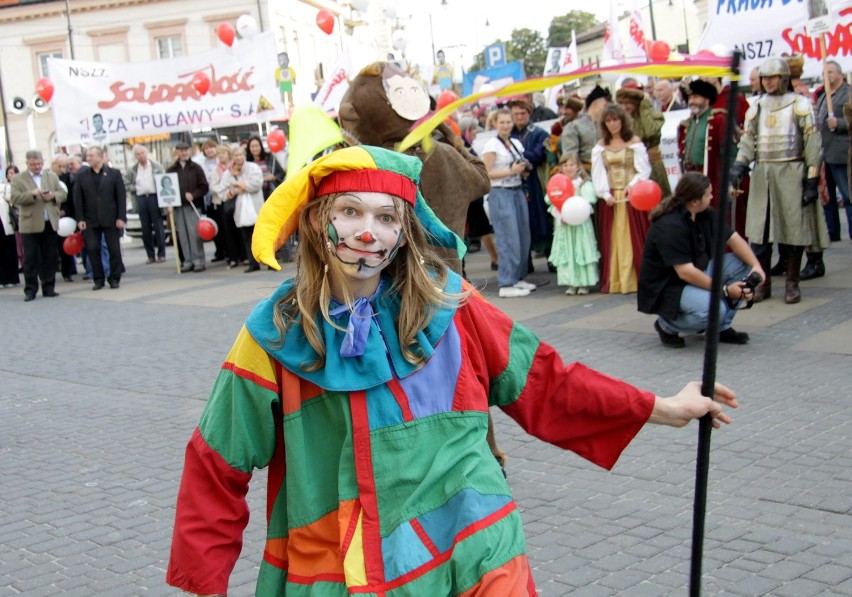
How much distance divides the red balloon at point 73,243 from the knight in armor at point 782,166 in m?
9.71

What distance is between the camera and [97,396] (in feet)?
25.6

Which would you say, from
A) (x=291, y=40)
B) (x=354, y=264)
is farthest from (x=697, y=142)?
(x=291, y=40)

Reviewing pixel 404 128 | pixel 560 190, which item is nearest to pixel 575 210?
pixel 560 190

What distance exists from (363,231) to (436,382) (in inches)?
15.7

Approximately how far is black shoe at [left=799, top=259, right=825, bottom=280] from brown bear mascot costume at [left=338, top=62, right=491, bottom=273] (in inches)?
224

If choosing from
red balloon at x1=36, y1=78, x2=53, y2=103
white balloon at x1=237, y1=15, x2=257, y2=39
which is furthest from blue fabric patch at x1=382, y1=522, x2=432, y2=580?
red balloon at x1=36, y1=78, x2=53, y2=103

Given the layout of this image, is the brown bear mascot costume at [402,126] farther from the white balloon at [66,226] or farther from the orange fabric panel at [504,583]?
the white balloon at [66,226]

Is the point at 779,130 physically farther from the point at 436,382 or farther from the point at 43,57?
the point at 43,57

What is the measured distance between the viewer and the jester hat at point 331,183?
2535mm

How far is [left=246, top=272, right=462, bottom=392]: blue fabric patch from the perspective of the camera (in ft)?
7.95

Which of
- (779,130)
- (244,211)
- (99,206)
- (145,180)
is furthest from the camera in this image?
(145,180)

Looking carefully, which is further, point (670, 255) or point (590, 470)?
point (670, 255)

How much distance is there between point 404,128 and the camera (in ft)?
16.5

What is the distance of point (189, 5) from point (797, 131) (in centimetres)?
4646
